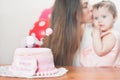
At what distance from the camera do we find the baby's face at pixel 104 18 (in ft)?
3.99

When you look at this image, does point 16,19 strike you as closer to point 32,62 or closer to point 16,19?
point 16,19

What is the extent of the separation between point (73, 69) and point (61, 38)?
0.19 meters

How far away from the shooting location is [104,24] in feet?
Result: 4.00

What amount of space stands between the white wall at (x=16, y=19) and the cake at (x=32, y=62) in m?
0.27

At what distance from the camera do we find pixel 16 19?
1.25 m

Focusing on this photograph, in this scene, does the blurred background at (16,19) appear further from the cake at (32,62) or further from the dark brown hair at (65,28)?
the cake at (32,62)

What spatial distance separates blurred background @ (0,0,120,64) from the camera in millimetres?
1241

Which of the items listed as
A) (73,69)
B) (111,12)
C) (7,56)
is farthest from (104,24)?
(7,56)

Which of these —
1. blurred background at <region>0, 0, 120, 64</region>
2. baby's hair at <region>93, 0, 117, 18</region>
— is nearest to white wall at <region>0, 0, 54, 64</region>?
blurred background at <region>0, 0, 120, 64</region>

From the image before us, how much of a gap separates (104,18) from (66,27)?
0.22m

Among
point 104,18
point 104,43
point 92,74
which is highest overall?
point 104,18

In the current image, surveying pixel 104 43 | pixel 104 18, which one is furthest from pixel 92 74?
pixel 104 18

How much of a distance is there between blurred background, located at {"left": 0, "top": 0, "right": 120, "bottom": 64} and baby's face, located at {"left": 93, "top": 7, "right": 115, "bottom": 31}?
0.05 metres

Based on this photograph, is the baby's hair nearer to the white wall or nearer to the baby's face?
the baby's face
